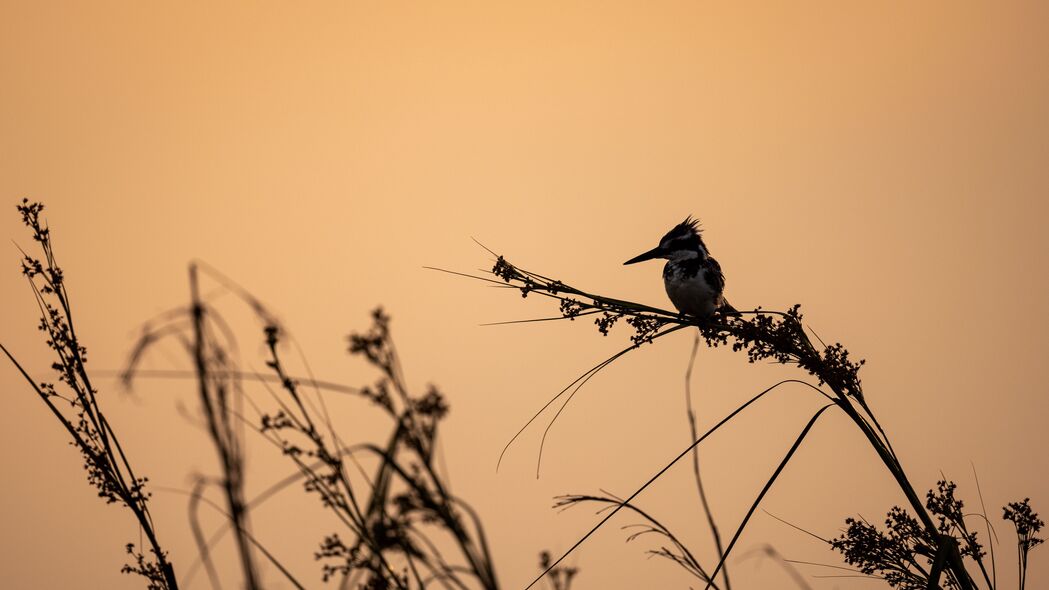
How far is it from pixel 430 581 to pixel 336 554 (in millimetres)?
745

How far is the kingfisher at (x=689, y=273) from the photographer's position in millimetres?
7512

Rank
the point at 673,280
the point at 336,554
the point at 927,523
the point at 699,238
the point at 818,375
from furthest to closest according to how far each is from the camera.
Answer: the point at 699,238 < the point at 673,280 < the point at 818,375 < the point at 927,523 < the point at 336,554

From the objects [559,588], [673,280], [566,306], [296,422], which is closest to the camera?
[296,422]

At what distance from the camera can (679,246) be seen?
8.05 metres

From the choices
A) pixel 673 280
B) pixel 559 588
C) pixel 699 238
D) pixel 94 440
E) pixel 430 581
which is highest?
pixel 699 238

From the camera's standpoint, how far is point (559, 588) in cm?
352

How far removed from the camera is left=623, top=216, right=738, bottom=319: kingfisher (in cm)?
751

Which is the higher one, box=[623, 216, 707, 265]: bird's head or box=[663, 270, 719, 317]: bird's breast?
box=[623, 216, 707, 265]: bird's head

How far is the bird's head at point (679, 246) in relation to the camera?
7988mm

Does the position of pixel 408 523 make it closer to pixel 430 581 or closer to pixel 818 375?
pixel 430 581

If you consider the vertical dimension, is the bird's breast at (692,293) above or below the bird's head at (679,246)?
below

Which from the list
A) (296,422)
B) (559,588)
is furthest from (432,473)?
(559,588)

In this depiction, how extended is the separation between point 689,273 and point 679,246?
0.53 meters

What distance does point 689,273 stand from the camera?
7.57 meters
